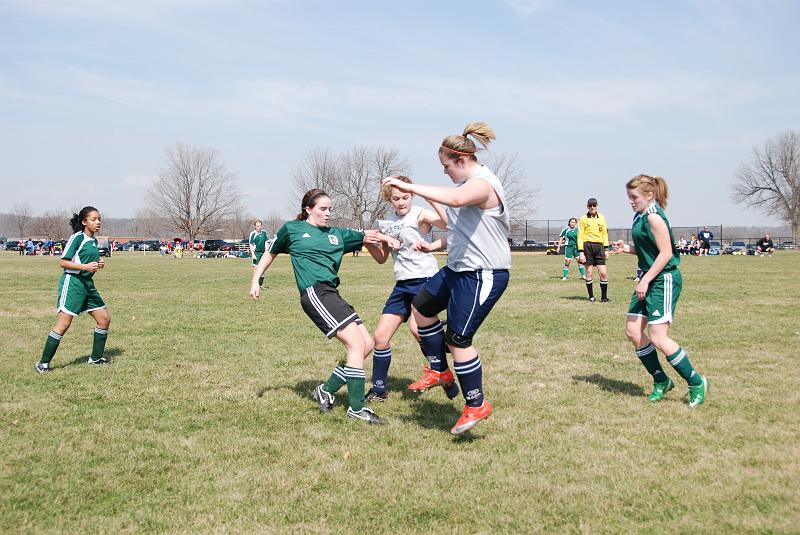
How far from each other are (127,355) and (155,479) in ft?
16.2

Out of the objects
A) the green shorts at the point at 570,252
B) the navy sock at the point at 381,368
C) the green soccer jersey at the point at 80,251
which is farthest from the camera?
the green shorts at the point at 570,252

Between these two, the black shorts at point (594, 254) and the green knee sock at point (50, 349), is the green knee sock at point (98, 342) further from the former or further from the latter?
the black shorts at point (594, 254)

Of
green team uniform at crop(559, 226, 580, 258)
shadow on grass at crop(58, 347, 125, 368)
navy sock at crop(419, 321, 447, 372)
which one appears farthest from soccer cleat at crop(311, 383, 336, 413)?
green team uniform at crop(559, 226, 580, 258)

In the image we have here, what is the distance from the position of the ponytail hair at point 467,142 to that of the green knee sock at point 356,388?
6.67ft

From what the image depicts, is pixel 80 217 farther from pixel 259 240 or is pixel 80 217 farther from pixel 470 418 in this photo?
pixel 259 240

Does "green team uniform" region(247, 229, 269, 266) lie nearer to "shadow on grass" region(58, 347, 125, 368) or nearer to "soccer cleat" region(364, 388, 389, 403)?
"shadow on grass" region(58, 347, 125, 368)

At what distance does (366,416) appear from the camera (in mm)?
5590

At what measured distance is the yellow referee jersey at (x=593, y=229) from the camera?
51.6 feet

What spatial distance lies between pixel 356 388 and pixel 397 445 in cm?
82

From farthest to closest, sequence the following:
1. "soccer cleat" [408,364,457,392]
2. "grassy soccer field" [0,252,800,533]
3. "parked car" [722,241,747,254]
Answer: "parked car" [722,241,747,254], "soccer cleat" [408,364,457,392], "grassy soccer field" [0,252,800,533]

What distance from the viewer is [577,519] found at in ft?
11.9

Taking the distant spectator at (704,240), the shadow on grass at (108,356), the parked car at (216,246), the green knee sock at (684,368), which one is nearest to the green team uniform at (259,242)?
the shadow on grass at (108,356)

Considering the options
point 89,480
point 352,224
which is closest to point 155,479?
point 89,480

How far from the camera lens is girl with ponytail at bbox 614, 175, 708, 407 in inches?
235
